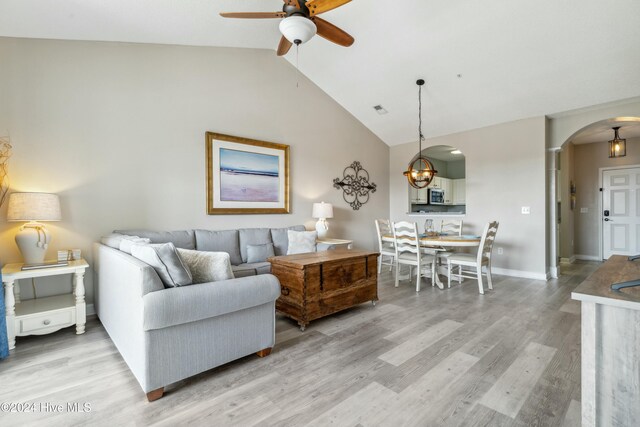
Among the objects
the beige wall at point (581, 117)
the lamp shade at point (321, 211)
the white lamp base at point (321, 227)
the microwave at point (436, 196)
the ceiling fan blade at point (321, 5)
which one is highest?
the ceiling fan blade at point (321, 5)

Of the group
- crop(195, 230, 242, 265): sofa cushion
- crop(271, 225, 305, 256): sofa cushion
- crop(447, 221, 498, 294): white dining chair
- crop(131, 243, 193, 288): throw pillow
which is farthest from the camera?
crop(271, 225, 305, 256): sofa cushion

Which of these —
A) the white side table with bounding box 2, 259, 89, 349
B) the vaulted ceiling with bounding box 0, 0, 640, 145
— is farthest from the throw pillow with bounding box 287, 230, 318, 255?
the vaulted ceiling with bounding box 0, 0, 640, 145

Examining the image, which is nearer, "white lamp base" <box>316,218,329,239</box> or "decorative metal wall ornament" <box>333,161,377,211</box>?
"white lamp base" <box>316,218,329,239</box>

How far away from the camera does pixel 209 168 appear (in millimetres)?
3920

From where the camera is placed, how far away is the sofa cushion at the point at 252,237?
3982 millimetres

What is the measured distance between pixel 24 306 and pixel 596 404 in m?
3.88

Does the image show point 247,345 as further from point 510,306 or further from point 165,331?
point 510,306

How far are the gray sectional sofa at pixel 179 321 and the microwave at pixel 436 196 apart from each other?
6.15 meters

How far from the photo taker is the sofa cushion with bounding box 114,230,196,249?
10.7 feet

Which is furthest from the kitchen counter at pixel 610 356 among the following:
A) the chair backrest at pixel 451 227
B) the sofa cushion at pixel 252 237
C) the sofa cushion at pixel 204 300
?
the chair backrest at pixel 451 227

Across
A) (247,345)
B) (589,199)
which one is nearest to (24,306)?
(247,345)

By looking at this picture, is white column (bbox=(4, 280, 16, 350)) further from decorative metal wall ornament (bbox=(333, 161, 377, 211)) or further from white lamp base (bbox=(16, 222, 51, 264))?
decorative metal wall ornament (bbox=(333, 161, 377, 211))

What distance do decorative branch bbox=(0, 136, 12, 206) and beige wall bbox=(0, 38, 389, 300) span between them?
0.05 metres

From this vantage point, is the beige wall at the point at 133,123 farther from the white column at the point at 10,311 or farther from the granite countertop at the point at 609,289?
the granite countertop at the point at 609,289
